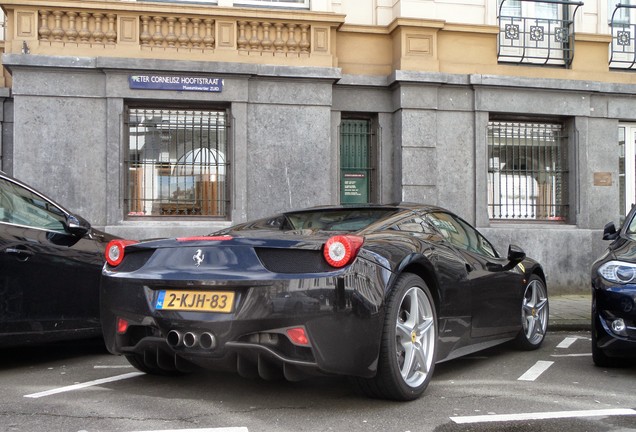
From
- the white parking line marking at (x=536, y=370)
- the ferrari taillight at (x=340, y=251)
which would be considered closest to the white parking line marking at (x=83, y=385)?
the ferrari taillight at (x=340, y=251)

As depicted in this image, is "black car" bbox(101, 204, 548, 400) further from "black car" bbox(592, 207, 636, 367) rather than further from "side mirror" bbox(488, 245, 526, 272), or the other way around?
"black car" bbox(592, 207, 636, 367)

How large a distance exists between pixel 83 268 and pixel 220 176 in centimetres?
518

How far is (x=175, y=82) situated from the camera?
10.7 meters

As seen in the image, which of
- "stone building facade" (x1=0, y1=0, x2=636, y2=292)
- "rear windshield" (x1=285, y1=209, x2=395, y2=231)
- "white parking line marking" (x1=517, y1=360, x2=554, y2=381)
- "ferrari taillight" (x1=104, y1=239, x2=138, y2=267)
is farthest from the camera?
"stone building facade" (x1=0, y1=0, x2=636, y2=292)

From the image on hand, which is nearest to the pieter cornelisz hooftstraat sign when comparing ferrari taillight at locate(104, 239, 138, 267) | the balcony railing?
ferrari taillight at locate(104, 239, 138, 267)

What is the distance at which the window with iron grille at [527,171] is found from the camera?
12297mm

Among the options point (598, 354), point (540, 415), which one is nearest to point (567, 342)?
point (598, 354)

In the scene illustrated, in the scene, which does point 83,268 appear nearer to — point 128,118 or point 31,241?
point 31,241

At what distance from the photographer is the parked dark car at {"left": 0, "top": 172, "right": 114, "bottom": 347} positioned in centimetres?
558

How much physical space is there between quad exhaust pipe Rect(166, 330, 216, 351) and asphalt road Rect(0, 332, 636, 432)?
1.33ft

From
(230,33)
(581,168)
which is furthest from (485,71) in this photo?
(230,33)

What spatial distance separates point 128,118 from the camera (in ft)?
35.9

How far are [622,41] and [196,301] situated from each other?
11066 millimetres

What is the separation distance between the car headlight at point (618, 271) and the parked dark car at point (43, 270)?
162 inches
